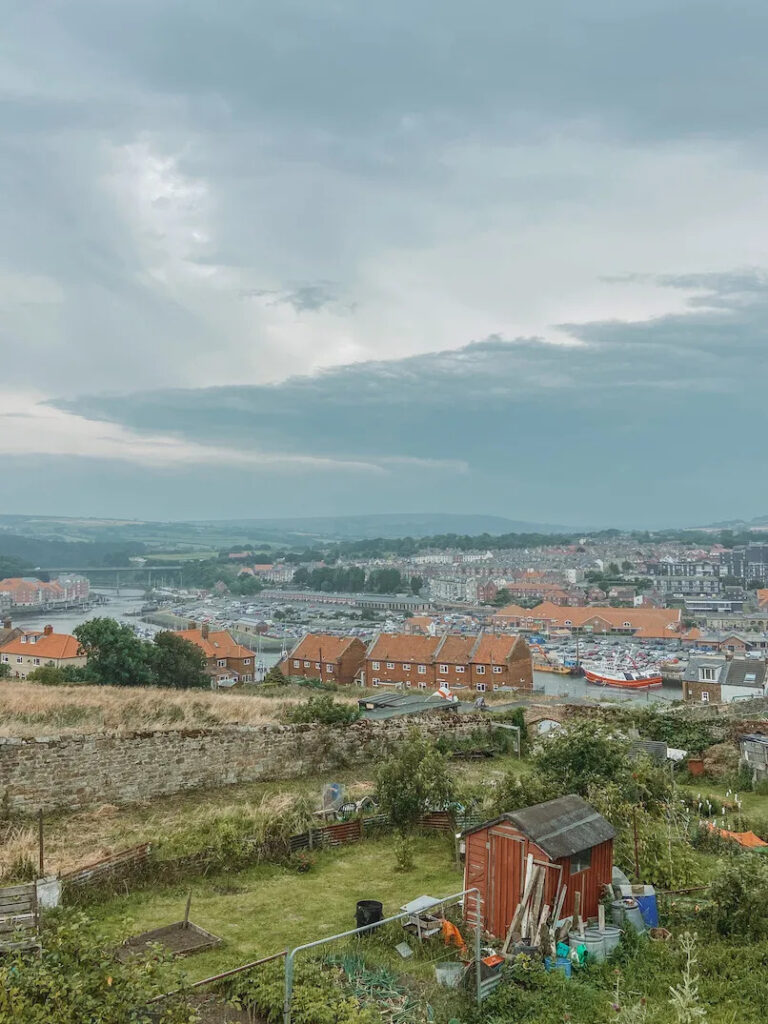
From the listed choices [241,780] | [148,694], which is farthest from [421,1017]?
[148,694]

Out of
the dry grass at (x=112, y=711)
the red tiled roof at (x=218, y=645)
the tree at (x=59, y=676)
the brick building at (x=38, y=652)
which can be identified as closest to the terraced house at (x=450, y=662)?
the red tiled roof at (x=218, y=645)

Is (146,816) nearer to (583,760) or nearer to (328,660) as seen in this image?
(583,760)

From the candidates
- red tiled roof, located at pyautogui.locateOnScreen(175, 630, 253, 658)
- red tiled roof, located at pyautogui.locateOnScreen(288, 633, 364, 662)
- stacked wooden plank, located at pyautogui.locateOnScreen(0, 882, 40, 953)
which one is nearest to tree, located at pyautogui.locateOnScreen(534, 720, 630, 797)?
stacked wooden plank, located at pyautogui.locateOnScreen(0, 882, 40, 953)

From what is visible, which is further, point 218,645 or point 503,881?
point 218,645

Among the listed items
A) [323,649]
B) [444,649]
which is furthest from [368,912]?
[323,649]

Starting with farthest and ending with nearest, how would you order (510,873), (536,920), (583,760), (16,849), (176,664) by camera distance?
(176,664) → (583,760) → (16,849) → (510,873) → (536,920)

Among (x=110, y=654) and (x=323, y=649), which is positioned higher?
(x=110, y=654)

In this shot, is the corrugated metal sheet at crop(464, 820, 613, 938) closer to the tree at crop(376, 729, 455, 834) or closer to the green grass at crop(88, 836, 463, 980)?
the green grass at crop(88, 836, 463, 980)
